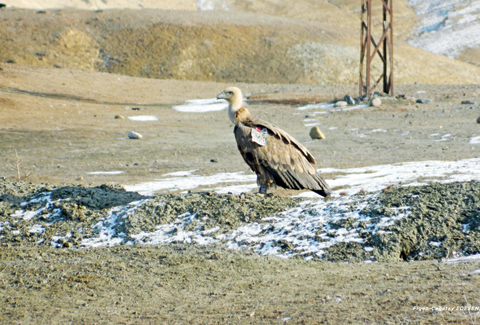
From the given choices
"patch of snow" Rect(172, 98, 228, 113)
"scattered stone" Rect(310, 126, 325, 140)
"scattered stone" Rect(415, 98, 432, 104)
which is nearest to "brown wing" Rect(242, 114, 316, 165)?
"scattered stone" Rect(310, 126, 325, 140)

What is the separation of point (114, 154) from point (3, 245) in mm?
7860

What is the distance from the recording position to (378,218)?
6094mm

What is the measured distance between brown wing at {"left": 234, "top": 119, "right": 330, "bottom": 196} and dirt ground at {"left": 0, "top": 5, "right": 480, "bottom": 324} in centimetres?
144

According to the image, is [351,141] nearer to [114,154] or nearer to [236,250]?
[114,154]

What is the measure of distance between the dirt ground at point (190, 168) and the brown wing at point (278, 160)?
144 centimetres

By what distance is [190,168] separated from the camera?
40.2 feet

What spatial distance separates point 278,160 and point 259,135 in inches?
16.0

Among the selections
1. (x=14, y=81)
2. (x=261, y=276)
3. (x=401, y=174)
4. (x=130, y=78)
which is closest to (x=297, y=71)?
(x=130, y=78)

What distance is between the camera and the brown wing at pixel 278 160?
692 centimetres

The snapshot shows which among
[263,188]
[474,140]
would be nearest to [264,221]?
[263,188]

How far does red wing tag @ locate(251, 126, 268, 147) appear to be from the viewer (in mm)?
6853

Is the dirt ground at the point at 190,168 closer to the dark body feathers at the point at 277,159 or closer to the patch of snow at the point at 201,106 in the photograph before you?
the patch of snow at the point at 201,106

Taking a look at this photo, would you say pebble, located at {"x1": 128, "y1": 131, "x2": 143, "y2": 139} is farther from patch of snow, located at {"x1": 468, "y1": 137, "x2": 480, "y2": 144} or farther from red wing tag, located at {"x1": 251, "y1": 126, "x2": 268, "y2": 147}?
red wing tag, located at {"x1": 251, "y1": 126, "x2": 268, "y2": 147}

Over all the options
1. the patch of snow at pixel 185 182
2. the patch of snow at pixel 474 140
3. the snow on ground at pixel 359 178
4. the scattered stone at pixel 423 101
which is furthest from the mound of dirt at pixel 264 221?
the scattered stone at pixel 423 101
